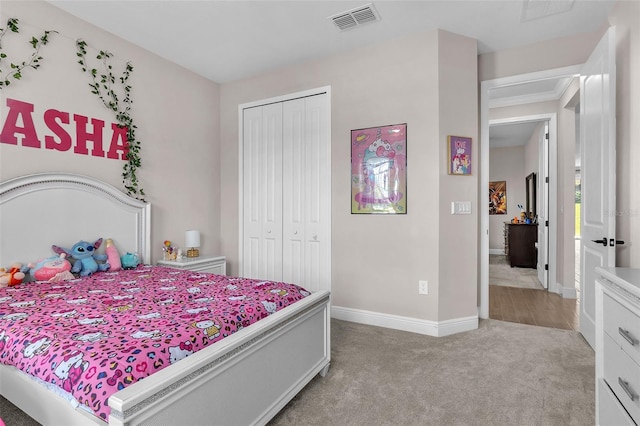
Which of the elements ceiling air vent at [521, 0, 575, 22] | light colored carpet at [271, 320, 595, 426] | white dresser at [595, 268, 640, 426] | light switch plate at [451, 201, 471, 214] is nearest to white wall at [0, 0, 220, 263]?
light colored carpet at [271, 320, 595, 426]

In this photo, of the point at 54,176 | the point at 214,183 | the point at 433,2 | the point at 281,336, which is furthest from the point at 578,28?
the point at 54,176

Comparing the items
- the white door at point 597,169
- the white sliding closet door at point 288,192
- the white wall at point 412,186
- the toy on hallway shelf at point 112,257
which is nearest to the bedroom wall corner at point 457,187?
the white wall at point 412,186

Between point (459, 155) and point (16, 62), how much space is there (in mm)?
3526

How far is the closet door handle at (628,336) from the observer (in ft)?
4.02

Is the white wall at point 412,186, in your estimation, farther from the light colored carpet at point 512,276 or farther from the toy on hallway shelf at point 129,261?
the light colored carpet at point 512,276

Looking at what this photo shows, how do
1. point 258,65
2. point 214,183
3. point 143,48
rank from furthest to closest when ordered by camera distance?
point 214,183 → point 258,65 → point 143,48

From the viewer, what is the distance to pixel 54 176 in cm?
247

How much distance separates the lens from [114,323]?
57.7 inches

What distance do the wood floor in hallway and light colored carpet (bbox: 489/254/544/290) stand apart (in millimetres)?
326

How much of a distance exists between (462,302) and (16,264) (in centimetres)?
349

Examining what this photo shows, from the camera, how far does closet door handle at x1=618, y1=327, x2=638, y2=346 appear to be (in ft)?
4.02

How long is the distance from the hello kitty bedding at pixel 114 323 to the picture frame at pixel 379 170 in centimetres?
139

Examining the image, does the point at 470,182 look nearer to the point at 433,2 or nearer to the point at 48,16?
the point at 433,2

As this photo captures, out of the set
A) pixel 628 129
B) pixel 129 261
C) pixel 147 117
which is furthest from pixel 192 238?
pixel 628 129
